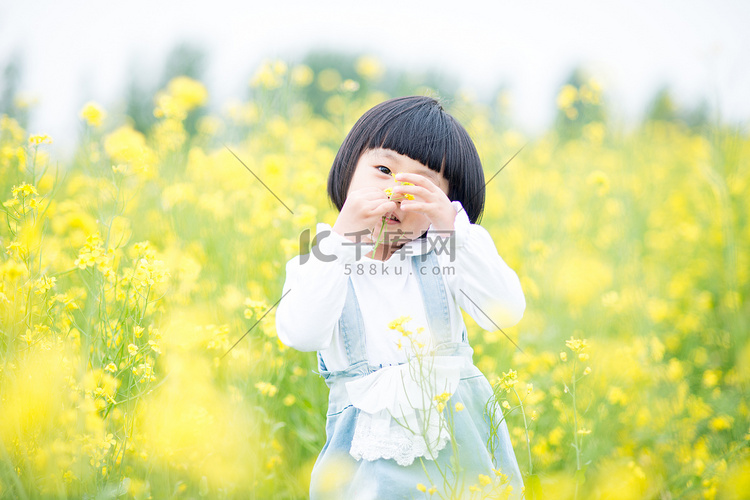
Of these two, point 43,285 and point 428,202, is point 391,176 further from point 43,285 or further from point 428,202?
point 43,285

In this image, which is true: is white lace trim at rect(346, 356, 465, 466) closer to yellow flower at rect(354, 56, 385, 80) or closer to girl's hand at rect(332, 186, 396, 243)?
girl's hand at rect(332, 186, 396, 243)

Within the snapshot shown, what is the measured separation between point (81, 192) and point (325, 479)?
2.36 meters

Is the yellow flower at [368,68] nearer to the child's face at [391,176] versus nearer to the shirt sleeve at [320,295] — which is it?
the child's face at [391,176]

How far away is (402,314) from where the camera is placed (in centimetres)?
129

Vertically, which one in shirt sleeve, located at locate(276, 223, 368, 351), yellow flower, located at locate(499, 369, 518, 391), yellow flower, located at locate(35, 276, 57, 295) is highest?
shirt sleeve, located at locate(276, 223, 368, 351)

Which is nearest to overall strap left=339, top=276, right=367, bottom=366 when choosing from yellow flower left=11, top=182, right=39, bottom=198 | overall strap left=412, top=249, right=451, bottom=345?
overall strap left=412, top=249, right=451, bottom=345

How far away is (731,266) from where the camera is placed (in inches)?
69.4

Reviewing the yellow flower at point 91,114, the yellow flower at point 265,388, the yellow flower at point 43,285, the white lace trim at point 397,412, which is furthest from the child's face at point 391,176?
the yellow flower at point 91,114

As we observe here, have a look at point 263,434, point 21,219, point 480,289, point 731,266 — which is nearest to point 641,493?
point 731,266

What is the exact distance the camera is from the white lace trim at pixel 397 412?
1.18 metres

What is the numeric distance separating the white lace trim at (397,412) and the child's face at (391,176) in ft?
1.09

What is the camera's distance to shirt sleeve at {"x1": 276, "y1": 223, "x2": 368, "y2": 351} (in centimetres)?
117

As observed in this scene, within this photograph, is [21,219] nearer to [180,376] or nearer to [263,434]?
[180,376]

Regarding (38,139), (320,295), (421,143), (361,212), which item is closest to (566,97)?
(421,143)
